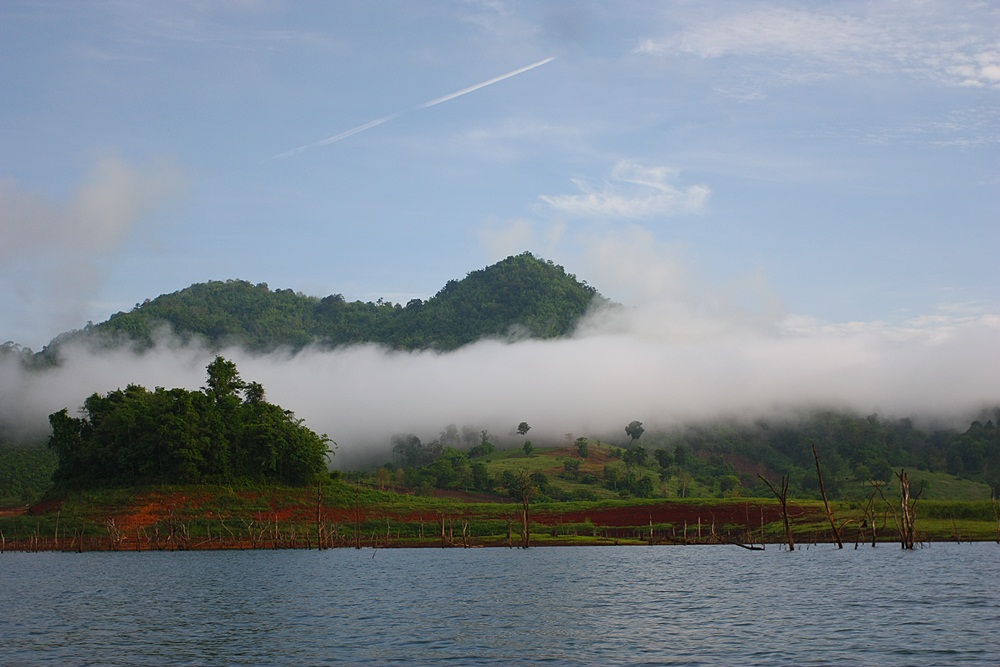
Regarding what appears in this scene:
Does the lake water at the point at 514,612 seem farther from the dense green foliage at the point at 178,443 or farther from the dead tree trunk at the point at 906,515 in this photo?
the dense green foliage at the point at 178,443

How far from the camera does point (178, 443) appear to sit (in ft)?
496

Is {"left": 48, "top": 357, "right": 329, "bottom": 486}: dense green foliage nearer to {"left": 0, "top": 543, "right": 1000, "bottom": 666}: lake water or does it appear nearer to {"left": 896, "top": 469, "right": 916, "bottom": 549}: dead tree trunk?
{"left": 0, "top": 543, "right": 1000, "bottom": 666}: lake water

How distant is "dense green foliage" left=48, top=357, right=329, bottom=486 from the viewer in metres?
152

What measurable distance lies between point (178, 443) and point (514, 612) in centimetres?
10248

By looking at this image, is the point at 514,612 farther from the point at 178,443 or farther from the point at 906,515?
the point at 178,443

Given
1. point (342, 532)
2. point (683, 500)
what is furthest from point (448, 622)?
point (683, 500)

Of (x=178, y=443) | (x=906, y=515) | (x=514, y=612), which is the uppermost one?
(x=178, y=443)

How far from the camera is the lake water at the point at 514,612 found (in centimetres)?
4503

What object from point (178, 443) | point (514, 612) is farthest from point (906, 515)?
point (178, 443)

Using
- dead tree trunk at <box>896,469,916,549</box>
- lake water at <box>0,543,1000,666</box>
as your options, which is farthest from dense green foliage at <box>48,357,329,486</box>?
dead tree trunk at <box>896,469,916,549</box>

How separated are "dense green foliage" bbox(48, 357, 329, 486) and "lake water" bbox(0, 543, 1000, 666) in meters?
45.9

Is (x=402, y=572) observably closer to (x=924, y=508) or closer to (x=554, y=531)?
(x=554, y=531)

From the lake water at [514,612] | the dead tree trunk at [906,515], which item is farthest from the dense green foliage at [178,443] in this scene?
the dead tree trunk at [906,515]

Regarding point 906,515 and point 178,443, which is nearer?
point 906,515
